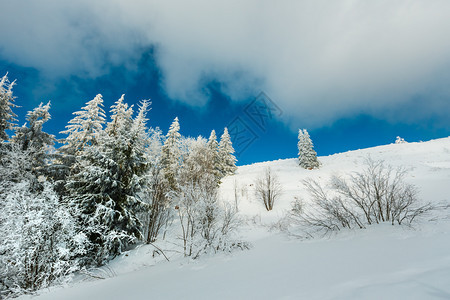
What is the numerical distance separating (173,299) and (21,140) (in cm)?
1792

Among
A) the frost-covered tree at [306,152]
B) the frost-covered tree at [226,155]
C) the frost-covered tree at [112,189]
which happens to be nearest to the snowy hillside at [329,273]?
the frost-covered tree at [112,189]

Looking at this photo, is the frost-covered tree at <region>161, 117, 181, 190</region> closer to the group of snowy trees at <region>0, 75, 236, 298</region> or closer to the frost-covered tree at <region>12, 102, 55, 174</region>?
the group of snowy trees at <region>0, 75, 236, 298</region>

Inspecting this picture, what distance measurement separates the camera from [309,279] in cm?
386

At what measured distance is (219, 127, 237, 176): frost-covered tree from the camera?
3091 centimetres

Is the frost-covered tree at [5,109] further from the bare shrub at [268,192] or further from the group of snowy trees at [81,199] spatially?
the bare shrub at [268,192]

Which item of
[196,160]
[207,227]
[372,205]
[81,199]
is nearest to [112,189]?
[81,199]

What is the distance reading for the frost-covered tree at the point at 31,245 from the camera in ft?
19.7

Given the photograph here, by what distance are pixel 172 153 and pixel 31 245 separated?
16.2 m

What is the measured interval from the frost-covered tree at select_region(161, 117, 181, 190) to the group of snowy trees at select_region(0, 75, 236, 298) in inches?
97.7

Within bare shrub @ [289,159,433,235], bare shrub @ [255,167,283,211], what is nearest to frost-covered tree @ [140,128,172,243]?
bare shrub @ [289,159,433,235]

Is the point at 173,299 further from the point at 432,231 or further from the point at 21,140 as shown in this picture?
the point at 21,140

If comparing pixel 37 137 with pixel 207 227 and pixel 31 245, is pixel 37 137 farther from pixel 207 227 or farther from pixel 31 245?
pixel 207 227

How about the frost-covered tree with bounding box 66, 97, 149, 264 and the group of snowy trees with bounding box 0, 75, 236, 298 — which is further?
the frost-covered tree with bounding box 66, 97, 149, 264

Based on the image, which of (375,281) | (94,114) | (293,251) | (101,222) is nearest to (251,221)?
(293,251)
